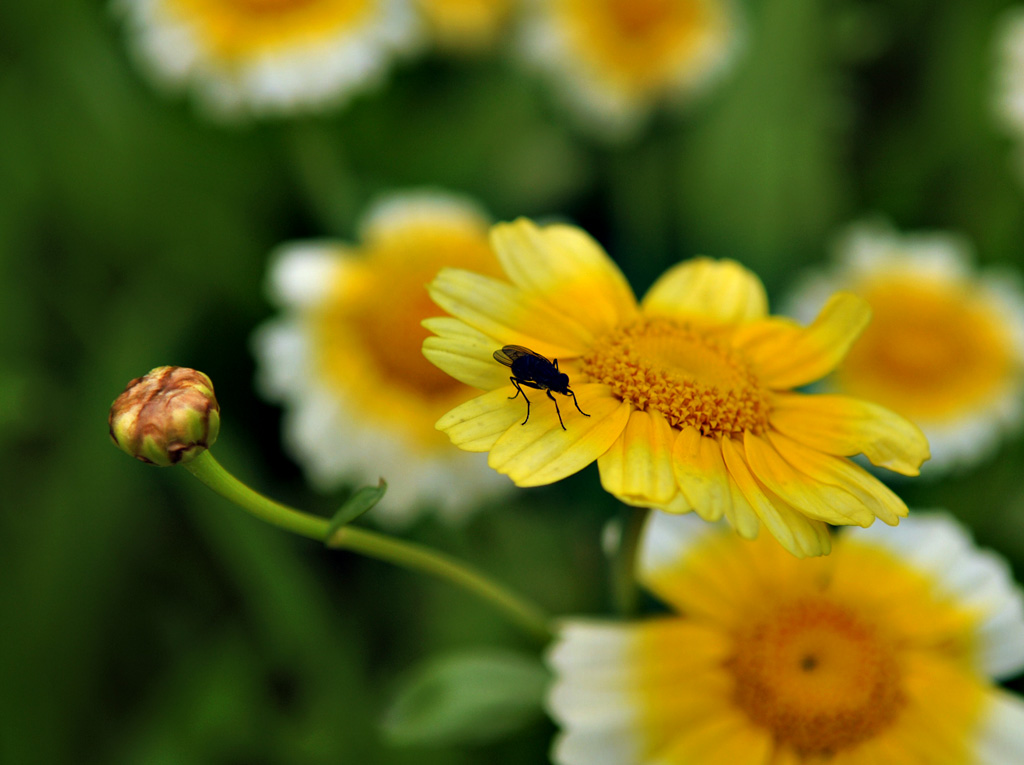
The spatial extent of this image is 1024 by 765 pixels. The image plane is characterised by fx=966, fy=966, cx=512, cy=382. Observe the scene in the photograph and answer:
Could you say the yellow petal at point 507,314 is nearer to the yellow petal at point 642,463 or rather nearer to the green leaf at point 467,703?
the yellow petal at point 642,463

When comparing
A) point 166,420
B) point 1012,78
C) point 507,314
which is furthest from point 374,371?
point 1012,78

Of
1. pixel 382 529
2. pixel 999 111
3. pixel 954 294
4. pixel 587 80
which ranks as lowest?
pixel 382 529

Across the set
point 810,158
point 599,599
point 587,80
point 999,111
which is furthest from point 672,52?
point 599,599

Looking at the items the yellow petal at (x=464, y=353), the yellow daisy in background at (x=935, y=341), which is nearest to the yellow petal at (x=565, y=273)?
the yellow petal at (x=464, y=353)

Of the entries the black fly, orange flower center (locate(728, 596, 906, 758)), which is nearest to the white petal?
orange flower center (locate(728, 596, 906, 758))

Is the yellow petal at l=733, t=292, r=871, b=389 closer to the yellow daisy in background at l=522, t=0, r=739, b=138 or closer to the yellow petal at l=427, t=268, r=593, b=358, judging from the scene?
the yellow petal at l=427, t=268, r=593, b=358

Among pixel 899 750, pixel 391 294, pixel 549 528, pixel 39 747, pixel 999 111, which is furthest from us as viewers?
pixel 999 111

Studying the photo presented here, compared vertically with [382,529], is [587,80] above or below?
above

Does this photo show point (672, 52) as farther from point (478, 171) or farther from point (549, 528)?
point (549, 528)
